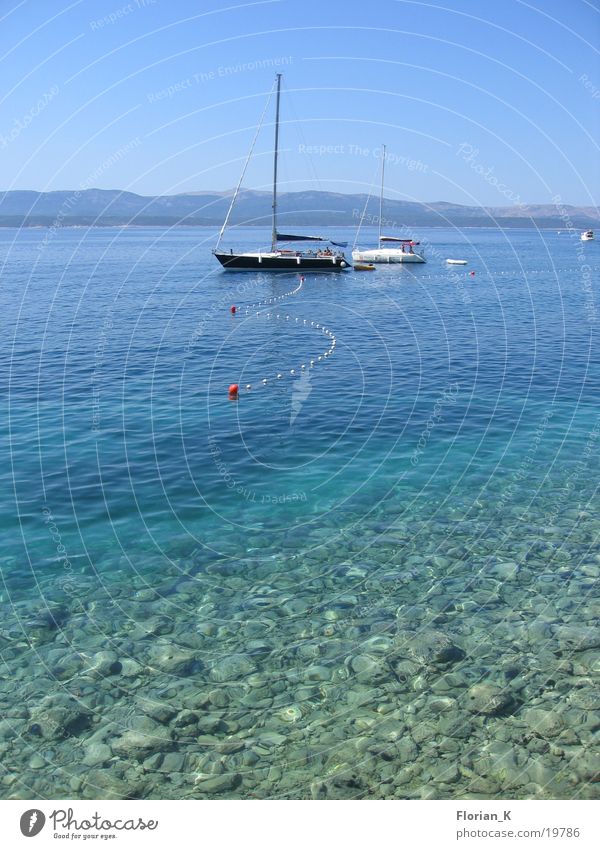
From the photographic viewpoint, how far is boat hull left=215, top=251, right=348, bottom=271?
101 meters

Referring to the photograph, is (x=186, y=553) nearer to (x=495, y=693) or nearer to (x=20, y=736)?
(x=20, y=736)

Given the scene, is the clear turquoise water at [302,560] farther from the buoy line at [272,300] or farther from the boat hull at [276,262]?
the boat hull at [276,262]

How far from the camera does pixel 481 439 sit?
31.3m

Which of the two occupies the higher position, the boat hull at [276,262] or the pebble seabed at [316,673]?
the boat hull at [276,262]

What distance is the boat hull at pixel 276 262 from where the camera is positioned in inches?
3994

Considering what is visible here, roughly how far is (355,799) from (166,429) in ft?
74.3

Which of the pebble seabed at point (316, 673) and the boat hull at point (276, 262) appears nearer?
the pebble seabed at point (316, 673)

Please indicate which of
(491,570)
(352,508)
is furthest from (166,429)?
(491,570)
